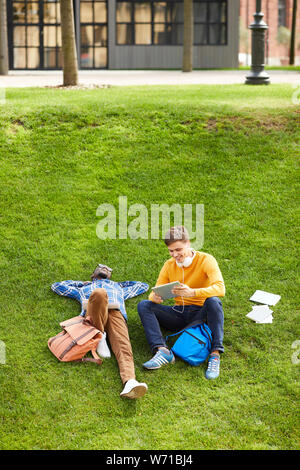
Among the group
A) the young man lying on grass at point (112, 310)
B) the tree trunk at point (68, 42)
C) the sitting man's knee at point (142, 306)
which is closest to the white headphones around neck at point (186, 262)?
the sitting man's knee at point (142, 306)

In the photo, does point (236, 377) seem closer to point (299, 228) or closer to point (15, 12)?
point (299, 228)

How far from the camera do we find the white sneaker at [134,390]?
15.5 feet

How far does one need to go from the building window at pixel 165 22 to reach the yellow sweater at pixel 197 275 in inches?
1004

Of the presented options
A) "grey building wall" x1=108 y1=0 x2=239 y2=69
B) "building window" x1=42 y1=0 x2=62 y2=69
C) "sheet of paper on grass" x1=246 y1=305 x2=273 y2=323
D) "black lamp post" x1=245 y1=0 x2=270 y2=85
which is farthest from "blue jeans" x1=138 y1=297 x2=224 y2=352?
"grey building wall" x1=108 y1=0 x2=239 y2=69

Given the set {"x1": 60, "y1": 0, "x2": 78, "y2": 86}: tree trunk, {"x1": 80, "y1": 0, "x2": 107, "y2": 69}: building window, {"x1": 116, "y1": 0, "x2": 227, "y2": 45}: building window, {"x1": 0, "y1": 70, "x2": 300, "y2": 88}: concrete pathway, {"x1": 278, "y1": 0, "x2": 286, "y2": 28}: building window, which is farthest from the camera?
{"x1": 278, "y1": 0, "x2": 286, "y2": 28}: building window

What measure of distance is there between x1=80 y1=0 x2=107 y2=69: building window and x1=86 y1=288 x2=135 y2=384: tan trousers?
2538 centimetres

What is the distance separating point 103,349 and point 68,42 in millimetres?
10024

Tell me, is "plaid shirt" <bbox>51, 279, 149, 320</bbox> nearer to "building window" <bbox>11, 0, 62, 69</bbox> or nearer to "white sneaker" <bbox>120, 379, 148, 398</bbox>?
"white sneaker" <bbox>120, 379, 148, 398</bbox>

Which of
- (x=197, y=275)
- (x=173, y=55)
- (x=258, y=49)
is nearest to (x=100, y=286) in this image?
(x=197, y=275)

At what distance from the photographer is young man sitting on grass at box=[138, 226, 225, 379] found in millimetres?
5285

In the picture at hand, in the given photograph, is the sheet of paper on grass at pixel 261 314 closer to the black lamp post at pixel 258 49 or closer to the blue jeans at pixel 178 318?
the blue jeans at pixel 178 318
